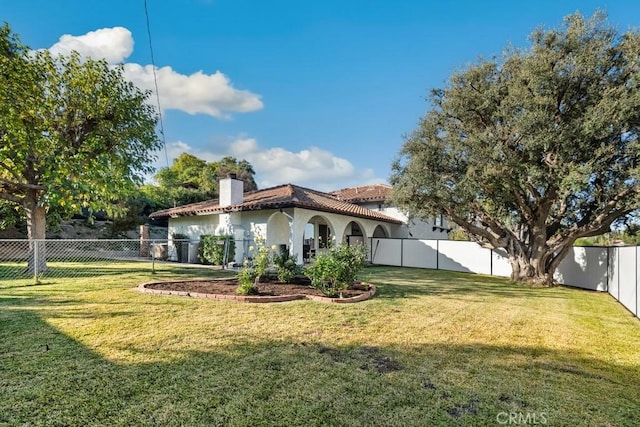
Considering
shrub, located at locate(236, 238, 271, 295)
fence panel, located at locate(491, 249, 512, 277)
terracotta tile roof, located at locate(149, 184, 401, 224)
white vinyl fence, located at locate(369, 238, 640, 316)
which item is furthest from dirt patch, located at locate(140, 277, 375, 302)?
fence panel, located at locate(491, 249, 512, 277)

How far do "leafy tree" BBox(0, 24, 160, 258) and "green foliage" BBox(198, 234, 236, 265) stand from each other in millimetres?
4723

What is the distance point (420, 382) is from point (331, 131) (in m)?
16.3

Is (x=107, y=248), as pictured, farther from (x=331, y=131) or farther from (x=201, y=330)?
(x=201, y=330)

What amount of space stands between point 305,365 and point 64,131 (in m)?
13.2

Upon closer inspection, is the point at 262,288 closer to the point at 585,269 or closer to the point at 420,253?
the point at 585,269

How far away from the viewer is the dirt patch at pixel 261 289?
329 inches

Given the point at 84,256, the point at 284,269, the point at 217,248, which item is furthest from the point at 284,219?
the point at 84,256

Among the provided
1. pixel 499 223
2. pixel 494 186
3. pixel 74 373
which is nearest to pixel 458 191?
pixel 494 186

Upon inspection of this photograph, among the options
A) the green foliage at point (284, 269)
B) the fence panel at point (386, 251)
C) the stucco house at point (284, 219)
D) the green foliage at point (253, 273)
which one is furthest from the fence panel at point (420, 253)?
the green foliage at point (253, 273)

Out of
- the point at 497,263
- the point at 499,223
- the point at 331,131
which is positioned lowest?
the point at 497,263

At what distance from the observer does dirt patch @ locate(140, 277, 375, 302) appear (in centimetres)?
835

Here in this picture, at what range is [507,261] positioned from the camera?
16828 millimetres

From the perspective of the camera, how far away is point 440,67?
47.8ft

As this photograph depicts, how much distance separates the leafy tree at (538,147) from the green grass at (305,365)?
243 inches
